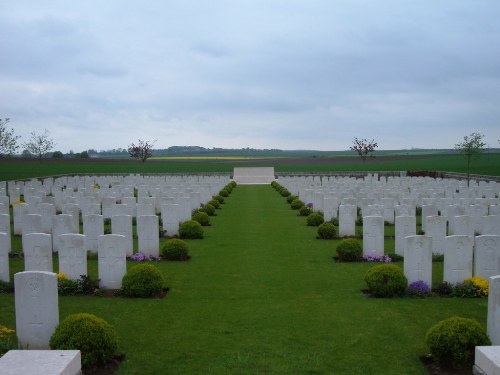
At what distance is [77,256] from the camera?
10086 millimetres

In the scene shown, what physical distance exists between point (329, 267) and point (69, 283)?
214 inches

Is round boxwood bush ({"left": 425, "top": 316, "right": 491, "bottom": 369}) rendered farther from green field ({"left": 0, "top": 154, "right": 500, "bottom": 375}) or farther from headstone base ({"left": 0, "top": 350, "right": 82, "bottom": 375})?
headstone base ({"left": 0, "top": 350, "right": 82, "bottom": 375})

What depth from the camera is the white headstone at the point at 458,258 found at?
991 centimetres

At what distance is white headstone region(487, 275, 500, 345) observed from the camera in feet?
22.0

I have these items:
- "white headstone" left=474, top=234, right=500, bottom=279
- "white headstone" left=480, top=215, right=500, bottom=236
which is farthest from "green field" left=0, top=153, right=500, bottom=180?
"white headstone" left=474, top=234, right=500, bottom=279

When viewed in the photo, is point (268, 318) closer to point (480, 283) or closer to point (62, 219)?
point (480, 283)

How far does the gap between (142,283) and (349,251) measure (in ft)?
17.0

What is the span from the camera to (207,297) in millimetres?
9633

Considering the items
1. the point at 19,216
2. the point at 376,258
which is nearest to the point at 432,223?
the point at 376,258

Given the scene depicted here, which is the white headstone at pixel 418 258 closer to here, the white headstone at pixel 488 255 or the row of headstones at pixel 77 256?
the white headstone at pixel 488 255

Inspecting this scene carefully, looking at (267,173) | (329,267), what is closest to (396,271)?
(329,267)

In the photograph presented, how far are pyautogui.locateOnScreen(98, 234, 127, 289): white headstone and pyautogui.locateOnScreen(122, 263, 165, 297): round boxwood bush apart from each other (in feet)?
1.42

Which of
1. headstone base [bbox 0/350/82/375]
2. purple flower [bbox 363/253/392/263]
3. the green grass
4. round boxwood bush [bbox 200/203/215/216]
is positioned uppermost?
headstone base [bbox 0/350/82/375]

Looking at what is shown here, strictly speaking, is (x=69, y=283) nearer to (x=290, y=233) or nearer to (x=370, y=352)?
(x=370, y=352)
